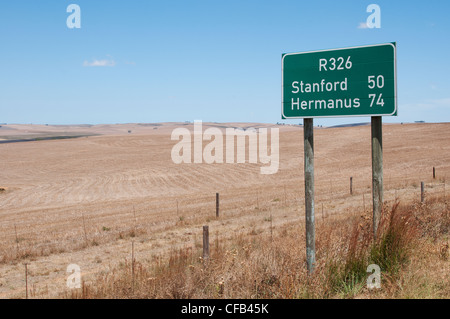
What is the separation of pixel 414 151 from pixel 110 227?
43817mm

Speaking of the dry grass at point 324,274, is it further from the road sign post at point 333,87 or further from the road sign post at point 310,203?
the road sign post at point 333,87

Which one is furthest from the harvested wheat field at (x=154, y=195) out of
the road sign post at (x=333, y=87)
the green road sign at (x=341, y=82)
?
the green road sign at (x=341, y=82)

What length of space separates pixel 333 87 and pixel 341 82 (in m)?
0.12

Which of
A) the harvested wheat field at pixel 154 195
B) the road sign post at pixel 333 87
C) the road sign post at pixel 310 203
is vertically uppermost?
the road sign post at pixel 333 87

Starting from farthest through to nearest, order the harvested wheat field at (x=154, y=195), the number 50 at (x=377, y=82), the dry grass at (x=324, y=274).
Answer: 1. the harvested wheat field at (x=154, y=195)
2. the number 50 at (x=377, y=82)
3. the dry grass at (x=324, y=274)

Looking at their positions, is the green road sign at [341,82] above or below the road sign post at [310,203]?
above

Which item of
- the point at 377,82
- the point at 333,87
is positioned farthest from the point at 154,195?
the point at 377,82

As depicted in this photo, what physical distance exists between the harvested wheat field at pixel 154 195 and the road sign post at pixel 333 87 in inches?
73.7

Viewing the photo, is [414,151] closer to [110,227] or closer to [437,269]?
[110,227]

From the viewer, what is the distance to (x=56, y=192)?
37.0 meters

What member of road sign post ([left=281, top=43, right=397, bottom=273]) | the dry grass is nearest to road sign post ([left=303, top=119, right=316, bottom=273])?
road sign post ([left=281, top=43, right=397, bottom=273])

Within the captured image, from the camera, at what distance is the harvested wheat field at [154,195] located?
41.8ft

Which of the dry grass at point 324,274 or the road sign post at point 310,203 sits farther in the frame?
the road sign post at point 310,203

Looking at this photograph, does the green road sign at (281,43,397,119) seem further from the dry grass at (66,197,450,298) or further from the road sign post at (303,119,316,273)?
the dry grass at (66,197,450,298)
